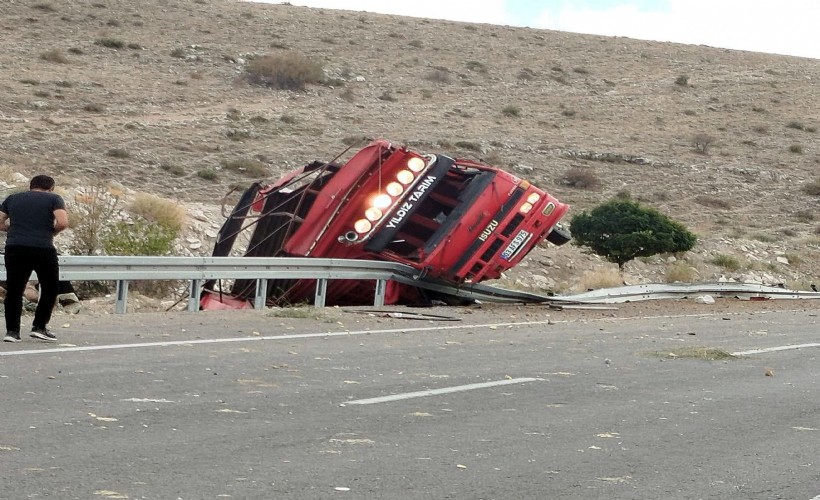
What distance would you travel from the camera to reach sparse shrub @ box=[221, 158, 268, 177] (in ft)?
132

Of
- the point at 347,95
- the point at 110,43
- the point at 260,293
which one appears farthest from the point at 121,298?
the point at 110,43

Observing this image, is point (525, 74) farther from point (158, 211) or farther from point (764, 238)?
point (158, 211)

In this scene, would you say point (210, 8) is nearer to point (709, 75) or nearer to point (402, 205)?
point (709, 75)

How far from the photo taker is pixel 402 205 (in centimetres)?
1775

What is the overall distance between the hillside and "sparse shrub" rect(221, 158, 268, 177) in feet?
1.22

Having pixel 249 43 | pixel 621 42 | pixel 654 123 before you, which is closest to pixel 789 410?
pixel 654 123

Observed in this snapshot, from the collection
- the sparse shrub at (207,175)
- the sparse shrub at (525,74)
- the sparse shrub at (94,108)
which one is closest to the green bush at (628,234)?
the sparse shrub at (207,175)

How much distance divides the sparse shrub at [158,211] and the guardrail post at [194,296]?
8.45 m

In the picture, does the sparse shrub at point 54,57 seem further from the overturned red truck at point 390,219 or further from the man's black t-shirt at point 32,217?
the man's black t-shirt at point 32,217

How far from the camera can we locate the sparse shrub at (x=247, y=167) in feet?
132

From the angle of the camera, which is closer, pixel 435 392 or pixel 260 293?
pixel 435 392

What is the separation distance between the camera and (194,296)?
15609mm

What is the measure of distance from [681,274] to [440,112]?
26341 mm

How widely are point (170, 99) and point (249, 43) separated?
536 inches
